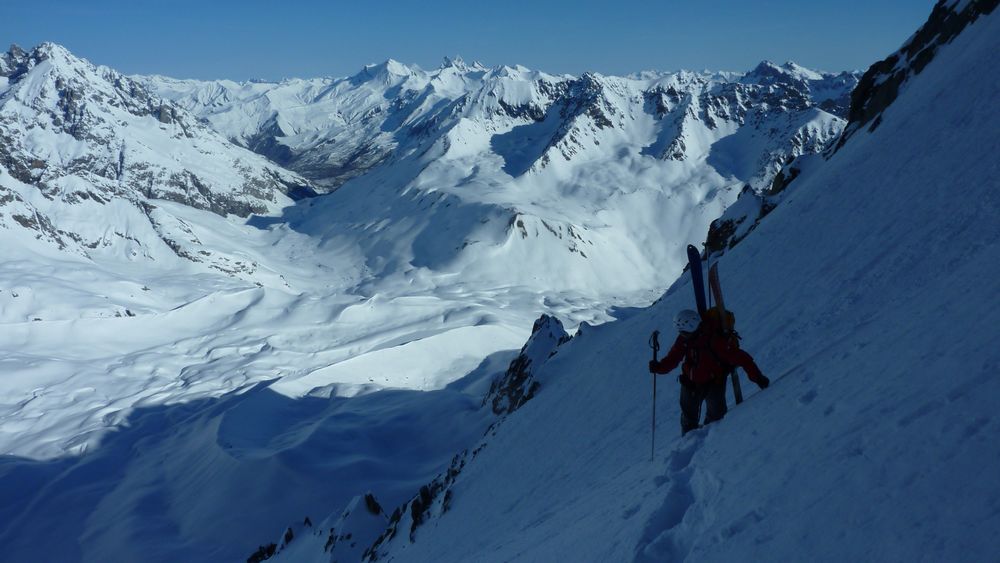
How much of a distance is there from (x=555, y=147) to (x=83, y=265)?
124 metres

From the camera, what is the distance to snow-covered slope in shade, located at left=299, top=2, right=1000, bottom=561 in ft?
16.8

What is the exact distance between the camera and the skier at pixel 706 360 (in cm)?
891

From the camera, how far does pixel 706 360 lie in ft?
29.4

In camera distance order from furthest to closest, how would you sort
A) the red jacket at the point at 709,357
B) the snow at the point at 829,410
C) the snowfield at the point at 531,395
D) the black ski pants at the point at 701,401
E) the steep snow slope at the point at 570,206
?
the steep snow slope at the point at 570,206 < the black ski pants at the point at 701,401 < the red jacket at the point at 709,357 < the snowfield at the point at 531,395 < the snow at the point at 829,410

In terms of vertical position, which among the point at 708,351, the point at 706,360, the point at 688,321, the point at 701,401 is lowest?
the point at 701,401

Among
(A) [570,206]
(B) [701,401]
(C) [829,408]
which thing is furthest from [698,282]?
(A) [570,206]

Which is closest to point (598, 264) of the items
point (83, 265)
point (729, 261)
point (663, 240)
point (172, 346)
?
point (663, 240)

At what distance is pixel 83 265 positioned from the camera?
11050 cm

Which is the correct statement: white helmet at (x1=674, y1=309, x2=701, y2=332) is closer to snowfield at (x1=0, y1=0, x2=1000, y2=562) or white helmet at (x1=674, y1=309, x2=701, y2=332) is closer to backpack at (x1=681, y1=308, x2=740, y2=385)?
backpack at (x1=681, y1=308, x2=740, y2=385)

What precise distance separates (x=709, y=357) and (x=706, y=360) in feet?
0.21

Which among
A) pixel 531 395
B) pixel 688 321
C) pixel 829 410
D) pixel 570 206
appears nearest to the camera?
pixel 829 410

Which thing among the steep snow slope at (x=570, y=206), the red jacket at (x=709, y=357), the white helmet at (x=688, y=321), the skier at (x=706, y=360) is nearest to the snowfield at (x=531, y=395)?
the skier at (x=706, y=360)

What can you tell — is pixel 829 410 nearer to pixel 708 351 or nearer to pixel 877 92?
pixel 708 351

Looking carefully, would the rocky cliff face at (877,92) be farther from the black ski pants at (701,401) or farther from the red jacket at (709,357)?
the black ski pants at (701,401)
